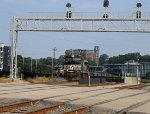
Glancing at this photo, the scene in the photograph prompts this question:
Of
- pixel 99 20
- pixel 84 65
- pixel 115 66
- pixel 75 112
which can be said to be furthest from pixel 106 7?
pixel 115 66

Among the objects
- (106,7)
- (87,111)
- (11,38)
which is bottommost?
(87,111)

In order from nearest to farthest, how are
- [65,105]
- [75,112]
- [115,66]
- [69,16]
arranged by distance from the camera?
[75,112] < [65,105] < [69,16] < [115,66]

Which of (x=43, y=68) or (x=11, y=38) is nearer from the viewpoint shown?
(x=11, y=38)

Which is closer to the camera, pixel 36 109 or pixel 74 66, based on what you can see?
pixel 36 109

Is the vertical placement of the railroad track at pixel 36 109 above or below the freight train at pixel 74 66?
below

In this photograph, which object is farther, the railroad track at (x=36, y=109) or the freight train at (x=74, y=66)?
the freight train at (x=74, y=66)

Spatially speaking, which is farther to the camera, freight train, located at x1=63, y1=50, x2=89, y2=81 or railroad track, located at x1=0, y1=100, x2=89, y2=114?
freight train, located at x1=63, y1=50, x2=89, y2=81

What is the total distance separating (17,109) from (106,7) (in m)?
40.0

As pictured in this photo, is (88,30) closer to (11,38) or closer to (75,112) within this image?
(11,38)

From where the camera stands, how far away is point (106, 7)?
55.0 metres

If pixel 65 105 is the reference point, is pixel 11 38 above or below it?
above

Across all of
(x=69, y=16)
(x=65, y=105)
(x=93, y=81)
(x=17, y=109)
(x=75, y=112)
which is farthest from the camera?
(x=69, y=16)

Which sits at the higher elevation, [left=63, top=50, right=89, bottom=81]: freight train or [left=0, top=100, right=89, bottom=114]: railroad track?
[left=63, top=50, right=89, bottom=81]: freight train

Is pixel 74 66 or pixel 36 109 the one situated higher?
pixel 74 66
